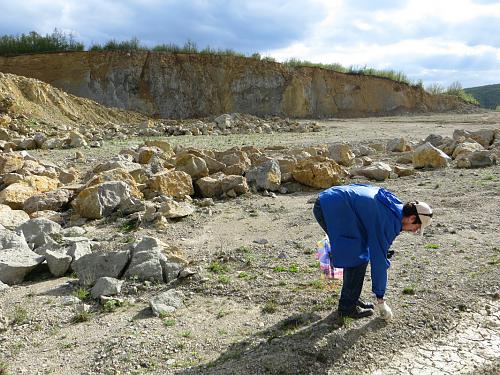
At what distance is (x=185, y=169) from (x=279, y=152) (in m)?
4.65

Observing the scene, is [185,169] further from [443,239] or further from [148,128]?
[148,128]

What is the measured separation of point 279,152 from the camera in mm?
13312

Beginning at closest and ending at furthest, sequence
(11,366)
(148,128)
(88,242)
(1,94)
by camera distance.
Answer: (11,366), (88,242), (1,94), (148,128)

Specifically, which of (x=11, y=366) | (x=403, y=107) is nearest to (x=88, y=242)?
(x=11, y=366)

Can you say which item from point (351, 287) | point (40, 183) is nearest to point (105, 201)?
point (40, 183)

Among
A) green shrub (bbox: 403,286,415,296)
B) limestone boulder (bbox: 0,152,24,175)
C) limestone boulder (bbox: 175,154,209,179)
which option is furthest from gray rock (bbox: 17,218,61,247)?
limestone boulder (bbox: 0,152,24,175)

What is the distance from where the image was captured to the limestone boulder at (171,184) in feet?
27.0

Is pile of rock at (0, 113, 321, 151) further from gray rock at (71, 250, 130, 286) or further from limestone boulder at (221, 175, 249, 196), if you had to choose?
gray rock at (71, 250, 130, 286)

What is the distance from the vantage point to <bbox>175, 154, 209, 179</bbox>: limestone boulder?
361 inches

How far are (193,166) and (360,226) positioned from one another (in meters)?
5.92

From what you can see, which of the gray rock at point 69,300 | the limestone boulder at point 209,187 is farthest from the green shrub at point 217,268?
the limestone boulder at point 209,187

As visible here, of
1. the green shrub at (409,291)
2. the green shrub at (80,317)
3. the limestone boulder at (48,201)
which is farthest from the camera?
the limestone boulder at (48,201)

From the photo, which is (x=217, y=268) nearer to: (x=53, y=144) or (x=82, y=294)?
(x=82, y=294)

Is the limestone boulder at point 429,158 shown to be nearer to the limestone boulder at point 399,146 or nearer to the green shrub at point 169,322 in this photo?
the limestone boulder at point 399,146
